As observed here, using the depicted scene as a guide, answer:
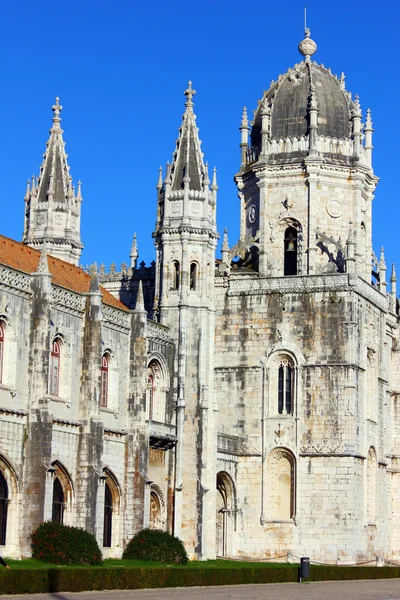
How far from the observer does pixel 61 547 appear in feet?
156

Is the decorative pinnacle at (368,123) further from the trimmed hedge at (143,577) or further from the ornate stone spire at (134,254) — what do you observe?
the trimmed hedge at (143,577)

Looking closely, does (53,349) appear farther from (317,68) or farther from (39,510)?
(317,68)

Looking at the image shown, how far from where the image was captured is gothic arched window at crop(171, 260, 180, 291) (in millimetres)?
64500

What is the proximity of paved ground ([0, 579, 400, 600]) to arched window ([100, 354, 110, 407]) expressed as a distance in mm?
11857

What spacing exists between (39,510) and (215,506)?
53.5 ft

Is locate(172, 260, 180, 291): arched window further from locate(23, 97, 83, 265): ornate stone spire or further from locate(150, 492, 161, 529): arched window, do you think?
locate(150, 492, 161, 529): arched window

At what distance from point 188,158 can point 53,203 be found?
23.0 feet

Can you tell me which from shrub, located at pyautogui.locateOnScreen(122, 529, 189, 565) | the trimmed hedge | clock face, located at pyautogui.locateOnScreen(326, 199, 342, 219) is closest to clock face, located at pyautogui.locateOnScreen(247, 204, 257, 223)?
clock face, located at pyautogui.locateOnScreen(326, 199, 342, 219)

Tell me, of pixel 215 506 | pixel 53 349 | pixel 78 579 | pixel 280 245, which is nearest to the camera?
pixel 78 579

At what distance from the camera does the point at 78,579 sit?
1499 inches

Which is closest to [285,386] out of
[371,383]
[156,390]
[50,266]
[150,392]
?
[371,383]

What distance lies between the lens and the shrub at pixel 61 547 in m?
47.2

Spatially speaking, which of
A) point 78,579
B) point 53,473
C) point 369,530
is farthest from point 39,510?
point 369,530

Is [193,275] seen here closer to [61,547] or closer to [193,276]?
[193,276]
